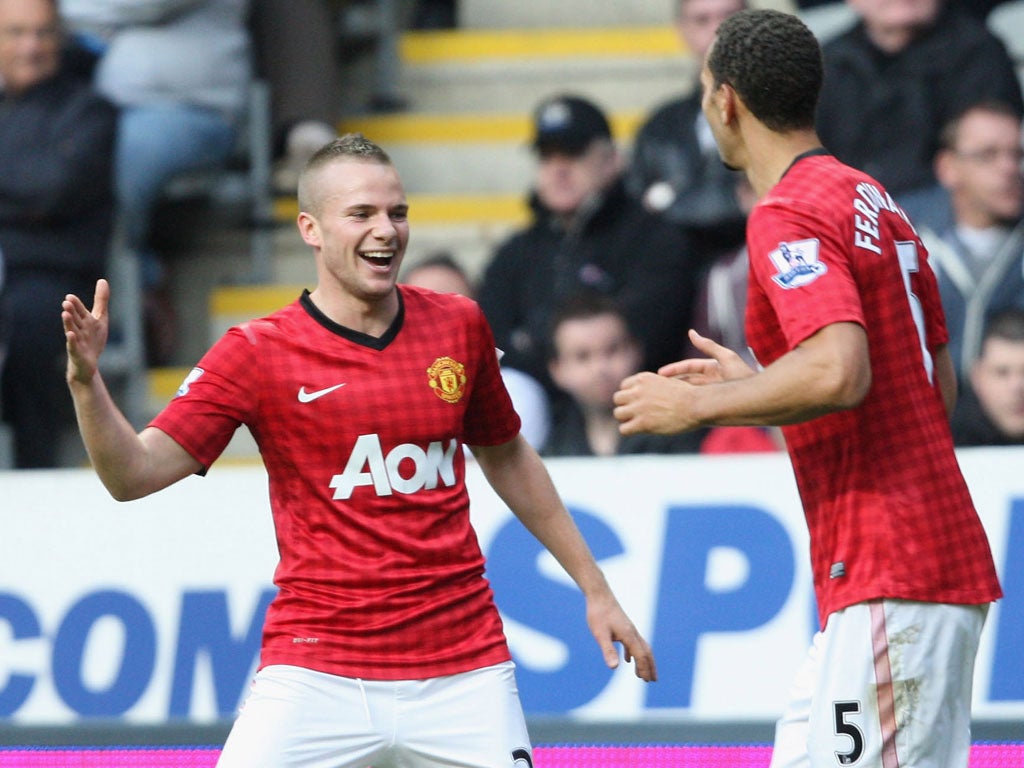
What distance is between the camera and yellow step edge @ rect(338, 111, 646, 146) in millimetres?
8688

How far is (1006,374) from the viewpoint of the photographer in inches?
233

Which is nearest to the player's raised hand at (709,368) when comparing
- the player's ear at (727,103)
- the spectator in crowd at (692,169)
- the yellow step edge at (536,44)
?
the player's ear at (727,103)

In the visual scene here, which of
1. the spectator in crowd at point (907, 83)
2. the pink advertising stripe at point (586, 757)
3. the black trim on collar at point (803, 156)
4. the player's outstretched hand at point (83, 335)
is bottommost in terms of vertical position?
the pink advertising stripe at point (586, 757)

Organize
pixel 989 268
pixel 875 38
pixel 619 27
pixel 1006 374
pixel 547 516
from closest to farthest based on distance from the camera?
1. pixel 547 516
2. pixel 1006 374
3. pixel 989 268
4. pixel 875 38
5. pixel 619 27

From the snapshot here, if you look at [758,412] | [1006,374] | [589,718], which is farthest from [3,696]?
[1006,374]

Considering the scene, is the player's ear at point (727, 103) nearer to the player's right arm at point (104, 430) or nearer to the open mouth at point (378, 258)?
the open mouth at point (378, 258)

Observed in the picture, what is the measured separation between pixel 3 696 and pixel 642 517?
2.06 m

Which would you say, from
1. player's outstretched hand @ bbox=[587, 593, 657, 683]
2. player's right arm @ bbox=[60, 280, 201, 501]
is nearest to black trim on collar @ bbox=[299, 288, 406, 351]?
player's right arm @ bbox=[60, 280, 201, 501]

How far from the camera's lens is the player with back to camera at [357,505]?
3.77 meters

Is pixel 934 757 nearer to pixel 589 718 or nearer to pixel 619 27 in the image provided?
pixel 589 718

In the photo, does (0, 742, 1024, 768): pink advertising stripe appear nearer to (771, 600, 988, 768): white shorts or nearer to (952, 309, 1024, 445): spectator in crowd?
(952, 309, 1024, 445): spectator in crowd

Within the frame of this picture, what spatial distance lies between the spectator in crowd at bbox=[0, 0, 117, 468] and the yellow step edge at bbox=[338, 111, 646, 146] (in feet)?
5.77

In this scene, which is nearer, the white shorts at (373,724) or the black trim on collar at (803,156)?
the black trim on collar at (803,156)

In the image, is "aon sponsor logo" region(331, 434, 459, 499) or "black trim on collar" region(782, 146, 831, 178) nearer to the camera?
"black trim on collar" region(782, 146, 831, 178)
